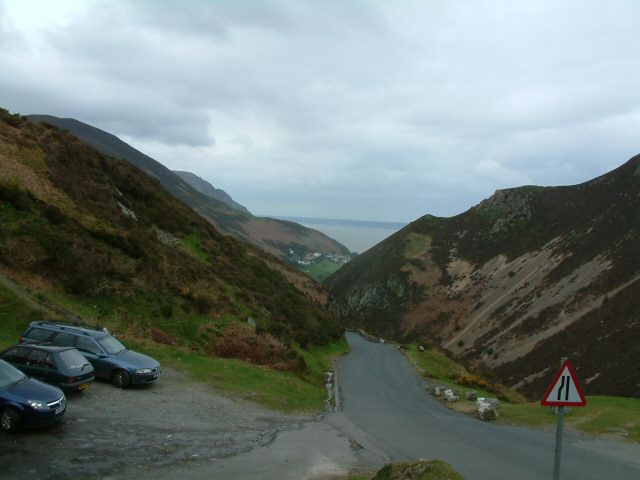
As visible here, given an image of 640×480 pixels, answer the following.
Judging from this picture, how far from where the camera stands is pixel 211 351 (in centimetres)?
2547

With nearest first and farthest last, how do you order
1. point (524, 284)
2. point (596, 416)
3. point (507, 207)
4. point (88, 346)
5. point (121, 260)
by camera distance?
point (88, 346) → point (596, 416) → point (121, 260) → point (524, 284) → point (507, 207)

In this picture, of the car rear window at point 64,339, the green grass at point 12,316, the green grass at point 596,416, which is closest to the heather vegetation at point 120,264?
the green grass at point 12,316

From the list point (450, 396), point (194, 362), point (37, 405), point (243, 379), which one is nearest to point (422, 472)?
point (37, 405)

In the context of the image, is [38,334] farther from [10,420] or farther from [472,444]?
[472,444]

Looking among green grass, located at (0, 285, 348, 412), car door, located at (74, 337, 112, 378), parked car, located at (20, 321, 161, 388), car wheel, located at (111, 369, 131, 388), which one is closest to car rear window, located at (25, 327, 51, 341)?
parked car, located at (20, 321, 161, 388)

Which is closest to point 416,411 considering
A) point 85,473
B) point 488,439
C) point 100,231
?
point 488,439

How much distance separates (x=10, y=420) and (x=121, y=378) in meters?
5.76

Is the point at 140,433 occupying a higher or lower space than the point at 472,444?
higher

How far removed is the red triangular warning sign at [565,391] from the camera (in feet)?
29.0

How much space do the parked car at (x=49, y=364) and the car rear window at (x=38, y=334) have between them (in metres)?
1.84

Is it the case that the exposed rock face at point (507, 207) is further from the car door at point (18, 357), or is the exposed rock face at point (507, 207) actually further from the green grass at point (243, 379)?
the car door at point (18, 357)

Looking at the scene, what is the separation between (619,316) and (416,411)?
30149 mm

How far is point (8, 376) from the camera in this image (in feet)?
40.4

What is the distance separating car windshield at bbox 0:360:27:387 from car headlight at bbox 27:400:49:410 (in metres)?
0.88
